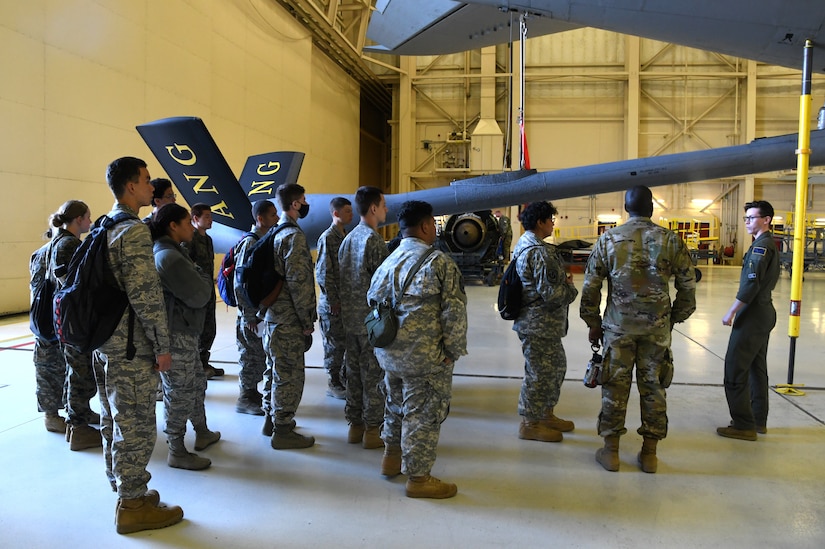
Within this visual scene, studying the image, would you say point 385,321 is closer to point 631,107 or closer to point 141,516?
point 141,516

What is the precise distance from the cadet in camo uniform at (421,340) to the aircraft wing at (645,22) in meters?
3.50

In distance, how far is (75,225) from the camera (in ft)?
11.5

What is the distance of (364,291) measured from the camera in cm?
344

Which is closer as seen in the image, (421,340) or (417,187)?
(421,340)

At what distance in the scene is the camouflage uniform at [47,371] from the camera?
12.1 feet

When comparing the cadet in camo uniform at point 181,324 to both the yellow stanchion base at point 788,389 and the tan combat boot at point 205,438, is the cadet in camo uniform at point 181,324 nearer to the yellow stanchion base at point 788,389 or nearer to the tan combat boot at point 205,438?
the tan combat boot at point 205,438

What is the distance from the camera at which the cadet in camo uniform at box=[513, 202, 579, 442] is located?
3.50 m

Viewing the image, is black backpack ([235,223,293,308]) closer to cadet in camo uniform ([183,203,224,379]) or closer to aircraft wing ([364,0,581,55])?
cadet in camo uniform ([183,203,224,379])

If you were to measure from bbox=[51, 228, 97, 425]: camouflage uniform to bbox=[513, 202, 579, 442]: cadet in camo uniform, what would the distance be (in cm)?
299

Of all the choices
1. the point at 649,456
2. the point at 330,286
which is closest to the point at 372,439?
the point at 330,286

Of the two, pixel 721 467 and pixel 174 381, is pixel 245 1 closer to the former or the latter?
pixel 174 381

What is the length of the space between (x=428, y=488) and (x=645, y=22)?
4.68 meters

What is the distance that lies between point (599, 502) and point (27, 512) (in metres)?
3.00

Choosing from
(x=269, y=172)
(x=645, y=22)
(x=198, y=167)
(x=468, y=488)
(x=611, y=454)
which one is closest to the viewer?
(x=468, y=488)
